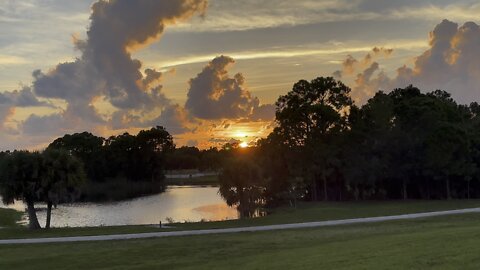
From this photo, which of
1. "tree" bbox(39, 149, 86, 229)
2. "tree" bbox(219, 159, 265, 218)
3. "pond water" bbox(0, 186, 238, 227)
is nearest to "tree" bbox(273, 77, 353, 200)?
"tree" bbox(219, 159, 265, 218)

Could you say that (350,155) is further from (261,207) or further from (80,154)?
(80,154)

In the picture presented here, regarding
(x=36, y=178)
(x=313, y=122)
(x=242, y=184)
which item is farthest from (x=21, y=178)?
(x=313, y=122)

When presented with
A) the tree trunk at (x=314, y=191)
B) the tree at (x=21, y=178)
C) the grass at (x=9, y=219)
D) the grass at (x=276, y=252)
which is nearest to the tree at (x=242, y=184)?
the tree trunk at (x=314, y=191)

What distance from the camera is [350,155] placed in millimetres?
56906

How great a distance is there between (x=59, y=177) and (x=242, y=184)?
75.4ft

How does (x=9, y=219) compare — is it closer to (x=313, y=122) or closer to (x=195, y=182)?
(x=313, y=122)

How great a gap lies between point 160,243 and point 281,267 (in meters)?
11.8

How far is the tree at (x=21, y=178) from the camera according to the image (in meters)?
37.7

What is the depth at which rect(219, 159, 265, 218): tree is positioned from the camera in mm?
56875

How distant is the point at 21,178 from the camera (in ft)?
125

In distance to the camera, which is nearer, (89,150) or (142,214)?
(142,214)

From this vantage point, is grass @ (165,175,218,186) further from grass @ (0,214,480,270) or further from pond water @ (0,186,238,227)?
grass @ (0,214,480,270)

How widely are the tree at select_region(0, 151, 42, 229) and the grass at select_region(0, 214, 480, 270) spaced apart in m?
12.0

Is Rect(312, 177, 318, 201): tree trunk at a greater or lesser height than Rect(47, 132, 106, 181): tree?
lesser
